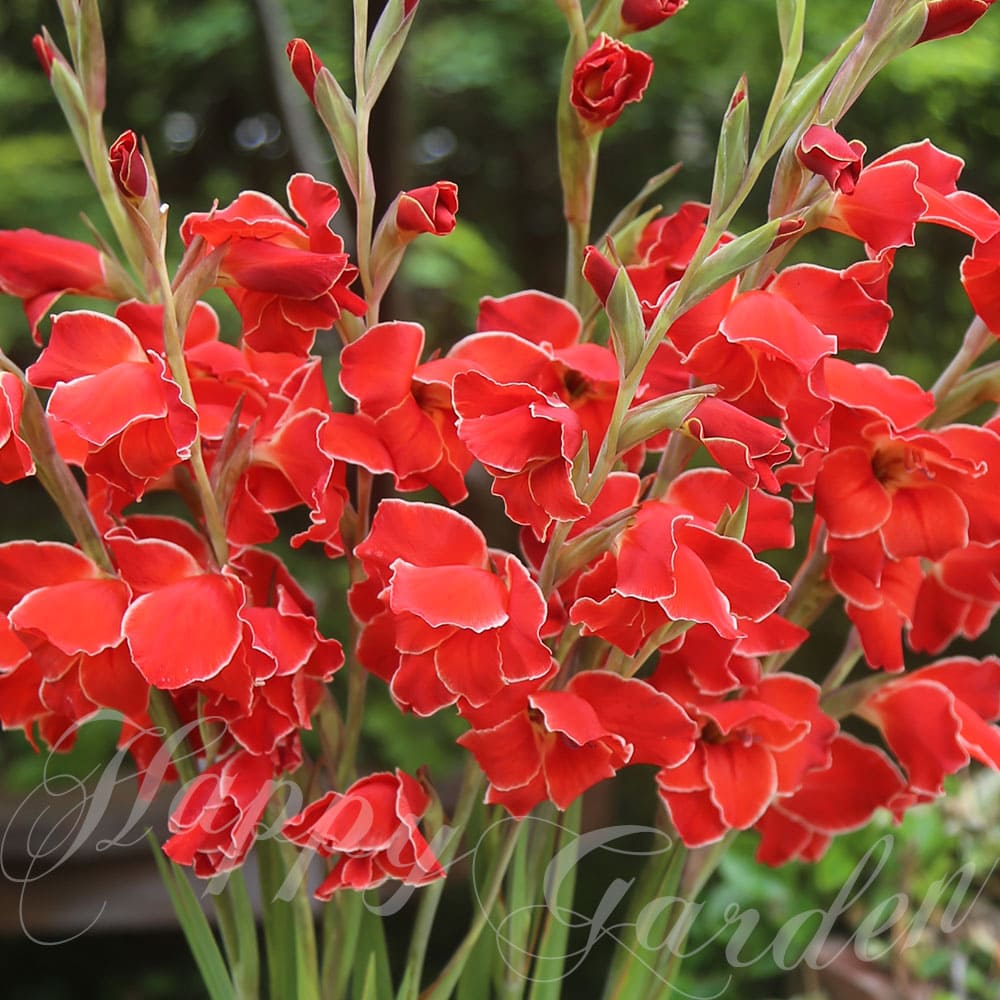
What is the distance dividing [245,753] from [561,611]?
0.12 m

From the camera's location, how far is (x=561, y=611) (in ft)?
1.23

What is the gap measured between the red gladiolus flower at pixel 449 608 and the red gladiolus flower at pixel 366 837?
1.5 inches

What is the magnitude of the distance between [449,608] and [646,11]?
0.73 ft

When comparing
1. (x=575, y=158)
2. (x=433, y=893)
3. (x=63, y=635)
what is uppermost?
(x=575, y=158)

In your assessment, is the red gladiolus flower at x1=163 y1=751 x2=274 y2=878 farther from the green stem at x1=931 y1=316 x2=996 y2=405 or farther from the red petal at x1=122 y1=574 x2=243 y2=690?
the green stem at x1=931 y1=316 x2=996 y2=405

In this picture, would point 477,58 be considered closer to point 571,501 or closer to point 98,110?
point 98,110

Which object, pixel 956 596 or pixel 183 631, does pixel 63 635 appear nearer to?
pixel 183 631

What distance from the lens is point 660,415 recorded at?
0.32m

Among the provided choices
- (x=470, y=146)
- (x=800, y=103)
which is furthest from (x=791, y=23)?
(x=470, y=146)

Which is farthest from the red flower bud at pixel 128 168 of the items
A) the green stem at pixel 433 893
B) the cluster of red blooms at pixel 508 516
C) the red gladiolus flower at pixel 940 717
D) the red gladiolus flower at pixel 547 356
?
the red gladiolus flower at pixel 940 717

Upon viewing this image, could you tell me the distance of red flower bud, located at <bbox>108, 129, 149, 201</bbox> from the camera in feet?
1.06

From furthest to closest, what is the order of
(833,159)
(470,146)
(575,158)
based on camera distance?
1. (470,146)
2. (575,158)
3. (833,159)

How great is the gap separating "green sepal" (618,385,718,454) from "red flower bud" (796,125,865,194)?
0.06 meters

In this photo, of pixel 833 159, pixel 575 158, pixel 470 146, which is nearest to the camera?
pixel 833 159
